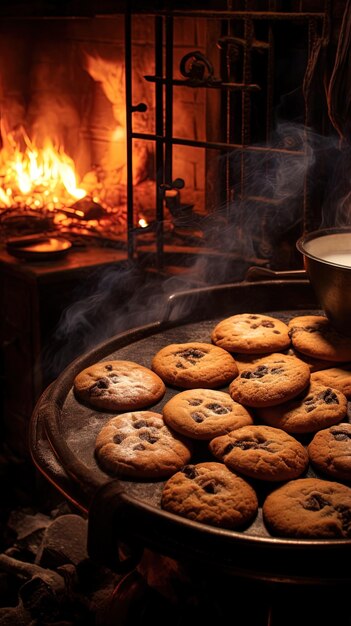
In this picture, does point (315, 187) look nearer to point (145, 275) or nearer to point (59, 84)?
point (145, 275)

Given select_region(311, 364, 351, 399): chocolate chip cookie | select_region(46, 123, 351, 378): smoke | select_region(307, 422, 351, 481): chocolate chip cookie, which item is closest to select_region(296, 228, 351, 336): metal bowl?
select_region(311, 364, 351, 399): chocolate chip cookie

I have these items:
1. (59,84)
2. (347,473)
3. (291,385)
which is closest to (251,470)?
(347,473)

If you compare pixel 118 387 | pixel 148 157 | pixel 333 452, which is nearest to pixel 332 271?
pixel 333 452

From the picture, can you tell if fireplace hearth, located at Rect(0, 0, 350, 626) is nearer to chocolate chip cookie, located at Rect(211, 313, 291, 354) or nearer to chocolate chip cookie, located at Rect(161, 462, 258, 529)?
chocolate chip cookie, located at Rect(211, 313, 291, 354)

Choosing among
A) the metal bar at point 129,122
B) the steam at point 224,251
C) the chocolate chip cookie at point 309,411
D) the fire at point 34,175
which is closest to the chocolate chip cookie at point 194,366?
the chocolate chip cookie at point 309,411

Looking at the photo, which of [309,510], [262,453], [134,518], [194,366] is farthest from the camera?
[194,366]

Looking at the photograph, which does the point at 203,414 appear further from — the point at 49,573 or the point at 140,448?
the point at 49,573
